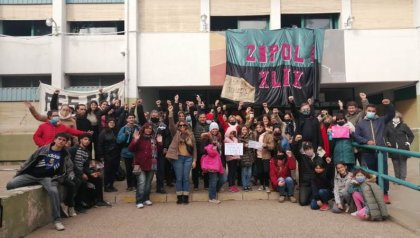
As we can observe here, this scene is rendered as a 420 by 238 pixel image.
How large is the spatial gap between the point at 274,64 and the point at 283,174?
6937mm

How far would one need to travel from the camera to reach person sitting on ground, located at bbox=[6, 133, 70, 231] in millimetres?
5579

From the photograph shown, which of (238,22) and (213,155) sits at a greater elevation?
(238,22)

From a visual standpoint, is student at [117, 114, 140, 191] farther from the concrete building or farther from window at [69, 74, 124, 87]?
window at [69, 74, 124, 87]

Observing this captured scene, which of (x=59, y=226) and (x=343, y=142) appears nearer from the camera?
(x=59, y=226)

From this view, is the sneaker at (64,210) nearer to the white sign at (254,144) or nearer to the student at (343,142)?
the white sign at (254,144)

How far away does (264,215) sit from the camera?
6.14 m

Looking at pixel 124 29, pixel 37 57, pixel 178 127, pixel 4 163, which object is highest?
pixel 124 29

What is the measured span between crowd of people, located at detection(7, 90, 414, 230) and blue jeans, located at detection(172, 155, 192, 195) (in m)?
0.02

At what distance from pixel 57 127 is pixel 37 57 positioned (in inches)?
358

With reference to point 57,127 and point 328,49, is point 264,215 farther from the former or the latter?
point 328,49

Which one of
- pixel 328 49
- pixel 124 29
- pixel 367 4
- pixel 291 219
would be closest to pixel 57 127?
pixel 291 219

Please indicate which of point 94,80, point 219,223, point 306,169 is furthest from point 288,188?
point 94,80

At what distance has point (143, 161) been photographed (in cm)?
691

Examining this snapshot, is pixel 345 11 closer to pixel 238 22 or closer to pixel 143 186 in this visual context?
pixel 238 22
